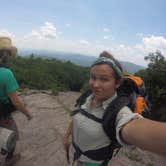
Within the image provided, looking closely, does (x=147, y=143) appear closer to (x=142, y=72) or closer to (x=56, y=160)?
(x=56, y=160)

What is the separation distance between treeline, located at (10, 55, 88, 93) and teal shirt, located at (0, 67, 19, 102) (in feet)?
16.0

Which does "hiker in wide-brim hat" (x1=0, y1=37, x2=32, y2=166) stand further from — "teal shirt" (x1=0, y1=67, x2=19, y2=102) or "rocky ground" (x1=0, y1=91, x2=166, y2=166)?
"rocky ground" (x1=0, y1=91, x2=166, y2=166)

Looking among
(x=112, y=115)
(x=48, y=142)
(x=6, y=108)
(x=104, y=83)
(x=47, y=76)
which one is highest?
(x=104, y=83)

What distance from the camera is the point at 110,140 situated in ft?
5.69

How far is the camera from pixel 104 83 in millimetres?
1840

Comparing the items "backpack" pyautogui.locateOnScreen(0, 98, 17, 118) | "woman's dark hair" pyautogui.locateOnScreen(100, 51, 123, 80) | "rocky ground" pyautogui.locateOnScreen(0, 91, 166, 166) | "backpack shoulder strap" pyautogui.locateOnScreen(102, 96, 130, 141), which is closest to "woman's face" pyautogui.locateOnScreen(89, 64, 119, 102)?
"woman's dark hair" pyautogui.locateOnScreen(100, 51, 123, 80)

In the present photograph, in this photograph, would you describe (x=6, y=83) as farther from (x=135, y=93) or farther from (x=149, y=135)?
(x=149, y=135)

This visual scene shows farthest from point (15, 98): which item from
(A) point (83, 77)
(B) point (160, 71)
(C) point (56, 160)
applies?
(A) point (83, 77)

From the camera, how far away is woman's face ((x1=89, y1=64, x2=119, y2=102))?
1.84m

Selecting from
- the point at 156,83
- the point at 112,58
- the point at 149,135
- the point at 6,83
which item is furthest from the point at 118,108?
the point at 156,83

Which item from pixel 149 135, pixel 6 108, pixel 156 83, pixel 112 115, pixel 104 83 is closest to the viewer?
pixel 149 135

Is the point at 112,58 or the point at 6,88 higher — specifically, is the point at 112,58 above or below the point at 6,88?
above

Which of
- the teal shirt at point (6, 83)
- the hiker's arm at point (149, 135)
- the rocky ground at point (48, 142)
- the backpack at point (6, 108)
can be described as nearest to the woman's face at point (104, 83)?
the hiker's arm at point (149, 135)

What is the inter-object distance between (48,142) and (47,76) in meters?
6.41
